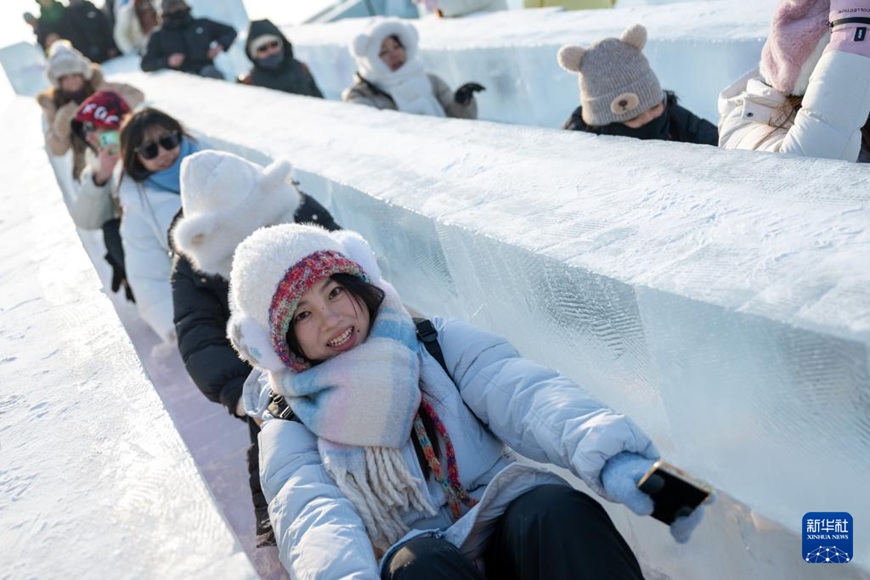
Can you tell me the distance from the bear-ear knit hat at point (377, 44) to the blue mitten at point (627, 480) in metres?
4.22

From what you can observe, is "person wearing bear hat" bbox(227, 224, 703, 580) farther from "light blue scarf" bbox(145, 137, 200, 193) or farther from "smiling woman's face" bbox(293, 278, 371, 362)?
"light blue scarf" bbox(145, 137, 200, 193)

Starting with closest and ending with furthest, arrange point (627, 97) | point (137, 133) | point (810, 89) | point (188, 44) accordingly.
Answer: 1. point (810, 89)
2. point (627, 97)
3. point (137, 133)
4. point (188, 44)

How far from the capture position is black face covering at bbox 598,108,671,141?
3.38 metres

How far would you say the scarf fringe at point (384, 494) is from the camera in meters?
1.87

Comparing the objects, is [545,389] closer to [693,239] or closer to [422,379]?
[422,379]

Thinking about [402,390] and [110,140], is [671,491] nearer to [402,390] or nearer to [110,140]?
[402,390]

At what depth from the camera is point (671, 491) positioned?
4.70 ft

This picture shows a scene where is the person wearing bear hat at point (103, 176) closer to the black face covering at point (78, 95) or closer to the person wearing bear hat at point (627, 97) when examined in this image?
the black face covering at point (78, 95)

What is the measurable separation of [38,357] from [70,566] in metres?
1.14

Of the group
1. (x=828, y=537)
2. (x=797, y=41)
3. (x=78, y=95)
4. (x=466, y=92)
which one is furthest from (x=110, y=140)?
(x=828, y=537)

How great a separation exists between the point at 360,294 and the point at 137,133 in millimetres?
2080

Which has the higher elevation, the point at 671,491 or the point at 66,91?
the point at 66,91

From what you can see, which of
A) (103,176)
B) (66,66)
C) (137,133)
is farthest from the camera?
(66,66)

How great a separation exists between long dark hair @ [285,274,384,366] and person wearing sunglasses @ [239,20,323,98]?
5.51 m
